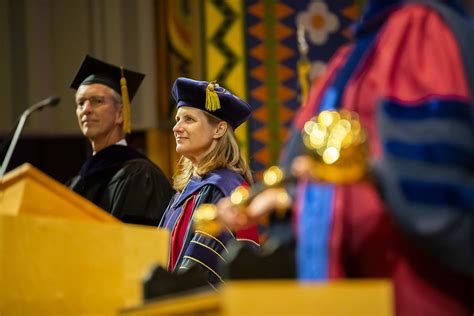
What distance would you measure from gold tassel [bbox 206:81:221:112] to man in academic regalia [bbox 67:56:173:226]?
0.73 meters

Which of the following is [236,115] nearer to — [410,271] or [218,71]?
[218,71]

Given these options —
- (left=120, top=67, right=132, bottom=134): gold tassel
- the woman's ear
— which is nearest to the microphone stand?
the woman's ear

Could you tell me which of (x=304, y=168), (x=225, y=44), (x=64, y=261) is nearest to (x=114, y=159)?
(x=225, y=44)

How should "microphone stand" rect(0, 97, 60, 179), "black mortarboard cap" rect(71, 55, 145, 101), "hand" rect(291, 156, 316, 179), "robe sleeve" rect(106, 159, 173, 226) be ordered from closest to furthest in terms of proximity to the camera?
"hand" rect(291, 156, 316, 179) < "microphone stand" rect(0, 97, 60, 179) < "robe sleeve" rect(106, 159, 173, 226) < "black mortarboard cap" rect(71, 55, 145, 101)

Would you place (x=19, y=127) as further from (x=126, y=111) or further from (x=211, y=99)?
(x=126, y=111)

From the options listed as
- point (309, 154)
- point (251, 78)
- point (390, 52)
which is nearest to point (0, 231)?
point (309, 154)

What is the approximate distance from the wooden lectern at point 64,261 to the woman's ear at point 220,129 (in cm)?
229

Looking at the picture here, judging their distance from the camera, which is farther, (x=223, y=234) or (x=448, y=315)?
(x=223, y=234)

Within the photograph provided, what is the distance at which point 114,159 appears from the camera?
5949 mm

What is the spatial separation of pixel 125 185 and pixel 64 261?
290 centimetres

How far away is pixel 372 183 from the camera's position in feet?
8.02

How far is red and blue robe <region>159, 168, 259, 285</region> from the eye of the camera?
186 inches

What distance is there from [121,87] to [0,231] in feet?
10.7

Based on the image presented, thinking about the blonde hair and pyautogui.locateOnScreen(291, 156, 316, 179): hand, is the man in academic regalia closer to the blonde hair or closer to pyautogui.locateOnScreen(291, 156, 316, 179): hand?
the blonde hair
